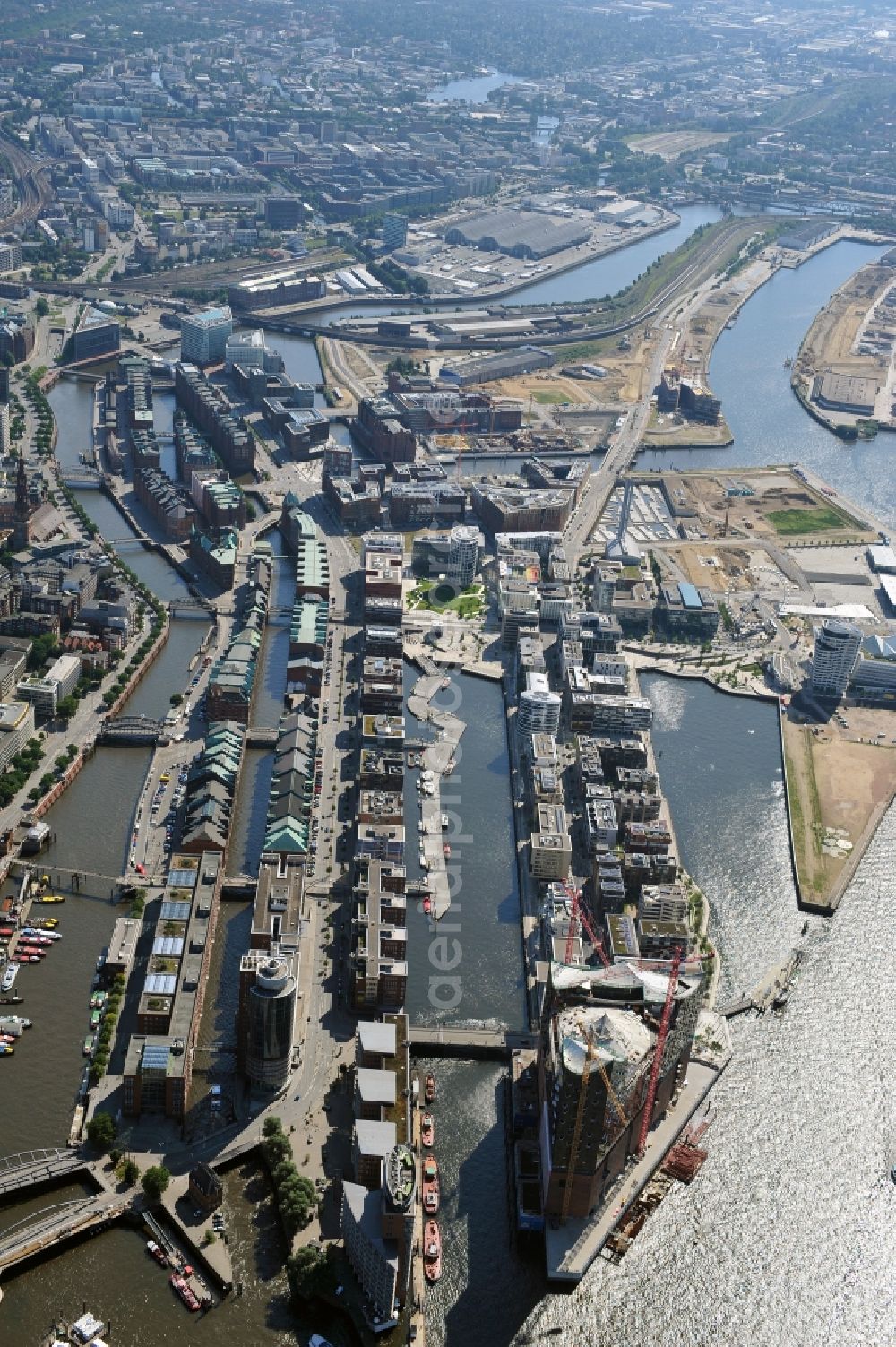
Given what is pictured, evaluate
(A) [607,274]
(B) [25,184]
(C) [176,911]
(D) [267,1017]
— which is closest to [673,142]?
(A) [607,274]

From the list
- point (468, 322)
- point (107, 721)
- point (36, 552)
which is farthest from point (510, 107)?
point (107, 721)

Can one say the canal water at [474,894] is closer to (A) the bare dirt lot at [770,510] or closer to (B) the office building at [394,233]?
(A) the bare dirt lot at [770,510]

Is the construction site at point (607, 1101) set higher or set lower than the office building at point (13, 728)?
higher

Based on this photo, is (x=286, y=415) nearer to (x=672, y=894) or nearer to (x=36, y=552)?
(x=36, y=552)

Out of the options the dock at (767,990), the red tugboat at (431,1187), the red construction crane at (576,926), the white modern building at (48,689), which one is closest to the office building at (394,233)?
the white modern building at (48,689)

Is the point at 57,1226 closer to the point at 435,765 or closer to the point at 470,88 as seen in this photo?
the point at 435,765
